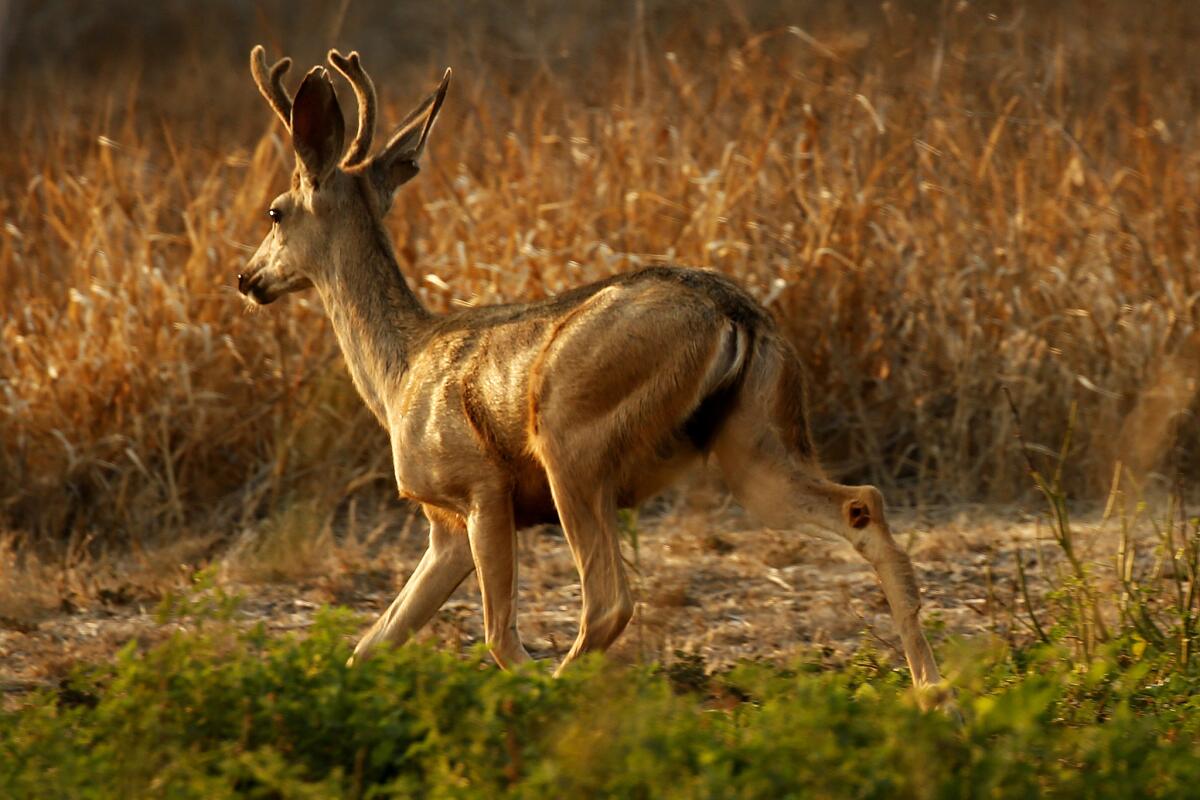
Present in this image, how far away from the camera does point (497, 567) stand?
6.13 metres

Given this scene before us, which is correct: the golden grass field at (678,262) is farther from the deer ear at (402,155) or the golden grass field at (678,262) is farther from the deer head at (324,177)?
the deer ear at (402,155)

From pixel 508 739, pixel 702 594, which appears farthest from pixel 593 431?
pixel 702 594

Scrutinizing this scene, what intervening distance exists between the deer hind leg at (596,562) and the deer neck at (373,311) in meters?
1.10

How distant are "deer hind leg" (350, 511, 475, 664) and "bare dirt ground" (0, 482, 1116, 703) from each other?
1.81 ft

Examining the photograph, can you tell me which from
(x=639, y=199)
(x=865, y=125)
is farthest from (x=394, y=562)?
(x=865, y=125)

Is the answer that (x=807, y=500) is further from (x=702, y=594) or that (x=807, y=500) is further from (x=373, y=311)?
(x=702, y=594)

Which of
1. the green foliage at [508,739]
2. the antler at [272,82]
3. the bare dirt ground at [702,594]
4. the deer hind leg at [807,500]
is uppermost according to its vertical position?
the antler at [272,82]

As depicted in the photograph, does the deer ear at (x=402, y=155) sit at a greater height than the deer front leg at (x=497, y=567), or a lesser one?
greater

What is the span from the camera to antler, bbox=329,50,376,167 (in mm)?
6844

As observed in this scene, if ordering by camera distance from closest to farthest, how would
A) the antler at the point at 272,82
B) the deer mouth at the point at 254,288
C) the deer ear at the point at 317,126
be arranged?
1. the deer ear at the point at 317,126
2. the antler at the point at 272,82
3. the deer mouth at the point at 254,288

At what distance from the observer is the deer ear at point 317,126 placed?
22.2 ft

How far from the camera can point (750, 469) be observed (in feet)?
19.6

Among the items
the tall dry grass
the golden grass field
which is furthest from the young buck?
the tall dry grass

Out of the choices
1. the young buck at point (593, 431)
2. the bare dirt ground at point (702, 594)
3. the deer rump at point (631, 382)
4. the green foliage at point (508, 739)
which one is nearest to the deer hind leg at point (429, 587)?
the young buck at point (593, 431)
